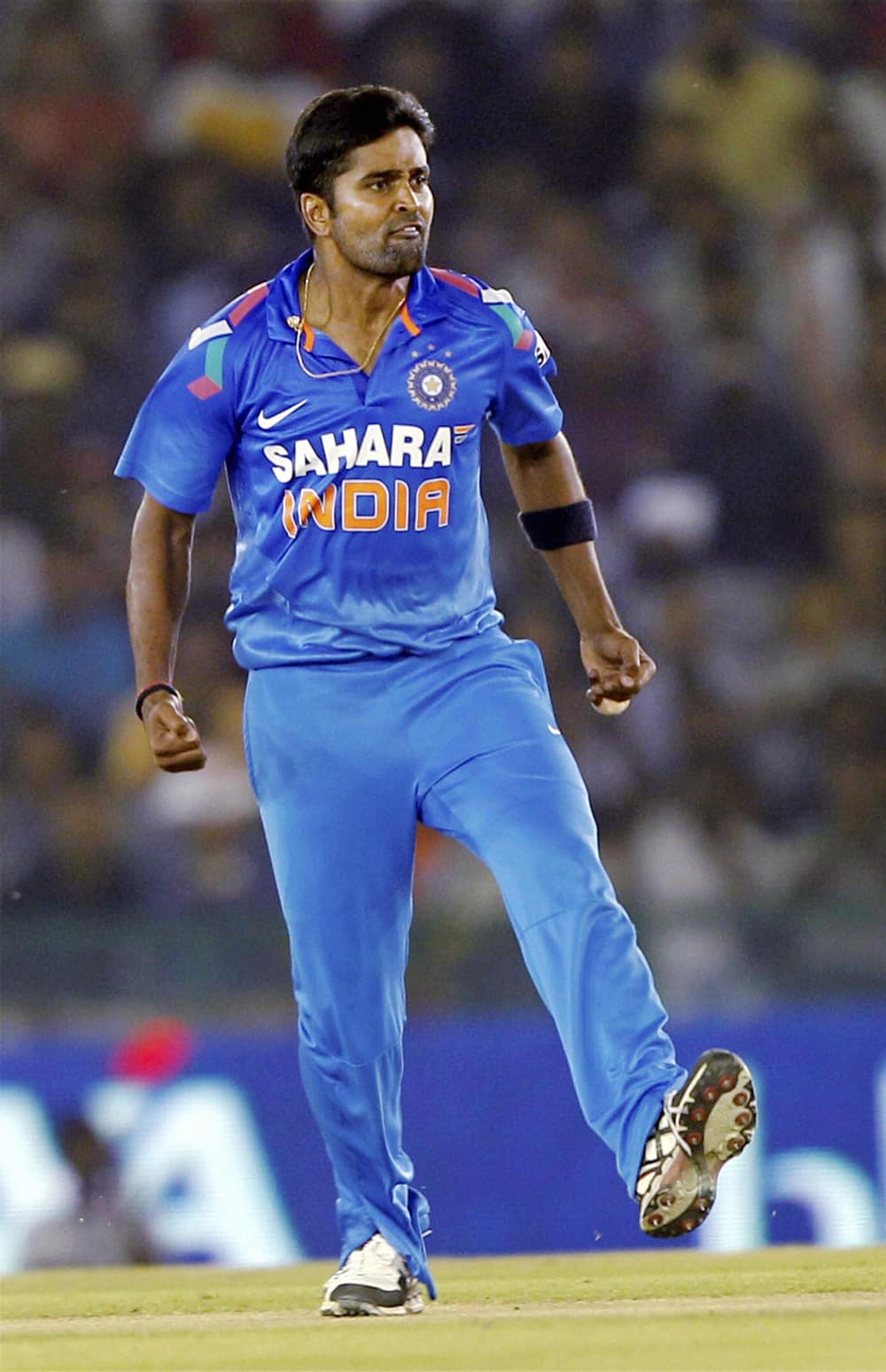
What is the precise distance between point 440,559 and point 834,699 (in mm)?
4103

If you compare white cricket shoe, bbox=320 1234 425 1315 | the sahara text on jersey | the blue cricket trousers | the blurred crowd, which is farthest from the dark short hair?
the blurred crowd

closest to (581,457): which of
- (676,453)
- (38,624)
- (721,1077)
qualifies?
(676,453)

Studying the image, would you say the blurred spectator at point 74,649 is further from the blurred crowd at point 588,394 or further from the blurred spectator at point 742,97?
the blurred spectator at point 742,97

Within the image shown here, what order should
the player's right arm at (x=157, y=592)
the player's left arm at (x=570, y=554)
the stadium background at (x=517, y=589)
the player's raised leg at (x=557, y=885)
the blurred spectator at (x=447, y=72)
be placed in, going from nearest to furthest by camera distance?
the player's raised leg at (x=557, y=885), the player's right arm at (x=157, y=592), the player's left arm at (x=570, y=554), the stadium background at (x=517, y=589), the blurred spectator at (x=447, y=72)

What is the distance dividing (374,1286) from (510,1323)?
365 mm

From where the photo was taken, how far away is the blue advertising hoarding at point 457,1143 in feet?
22.0

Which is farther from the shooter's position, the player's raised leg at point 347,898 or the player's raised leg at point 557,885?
the player's raised leg at point 347,898

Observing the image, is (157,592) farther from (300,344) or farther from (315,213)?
(315,213)

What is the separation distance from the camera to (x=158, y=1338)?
12.3ft

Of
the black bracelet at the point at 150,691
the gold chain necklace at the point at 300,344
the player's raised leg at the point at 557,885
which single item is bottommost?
the player's raised leg at the point at 557,885

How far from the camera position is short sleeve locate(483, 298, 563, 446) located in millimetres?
4203

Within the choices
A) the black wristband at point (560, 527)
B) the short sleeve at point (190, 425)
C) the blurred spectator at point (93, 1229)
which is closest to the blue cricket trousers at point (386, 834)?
the black wristband at point (560, 527)

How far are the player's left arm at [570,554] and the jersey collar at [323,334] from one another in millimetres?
326

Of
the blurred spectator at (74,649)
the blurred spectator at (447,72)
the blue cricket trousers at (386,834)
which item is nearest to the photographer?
the blue cricket trousers at (386,834)
